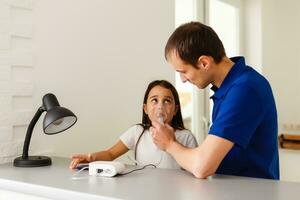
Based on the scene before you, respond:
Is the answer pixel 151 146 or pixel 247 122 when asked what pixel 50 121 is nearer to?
pixel 151 146

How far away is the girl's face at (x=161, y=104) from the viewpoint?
5.23ft

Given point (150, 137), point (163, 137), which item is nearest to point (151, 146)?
point (150, 137)

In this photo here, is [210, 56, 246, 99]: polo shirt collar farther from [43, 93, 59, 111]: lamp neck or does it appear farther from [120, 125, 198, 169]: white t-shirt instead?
[43, 93, 59, 111]: lamp neck

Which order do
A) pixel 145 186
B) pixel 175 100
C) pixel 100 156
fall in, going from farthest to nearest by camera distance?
pixel 175 100 → pixel 100 156 → pixel 145 186

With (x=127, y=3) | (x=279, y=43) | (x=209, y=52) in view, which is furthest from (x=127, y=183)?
(x=279, y=43)

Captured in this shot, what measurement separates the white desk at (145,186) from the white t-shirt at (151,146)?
0.27 m

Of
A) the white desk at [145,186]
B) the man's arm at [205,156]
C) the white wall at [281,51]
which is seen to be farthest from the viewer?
the white wall at [281,51]

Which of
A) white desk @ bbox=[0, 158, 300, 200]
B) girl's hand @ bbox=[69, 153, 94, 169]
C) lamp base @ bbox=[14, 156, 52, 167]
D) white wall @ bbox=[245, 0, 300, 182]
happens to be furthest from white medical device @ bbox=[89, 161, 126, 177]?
white wall @ bbox=[245, 0, 300, 182]

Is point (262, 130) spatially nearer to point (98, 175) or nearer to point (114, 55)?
point (98, 175)

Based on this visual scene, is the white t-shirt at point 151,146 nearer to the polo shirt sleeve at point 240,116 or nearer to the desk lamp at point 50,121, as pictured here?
the desk lamp at point 50,121

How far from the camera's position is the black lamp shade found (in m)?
1.28

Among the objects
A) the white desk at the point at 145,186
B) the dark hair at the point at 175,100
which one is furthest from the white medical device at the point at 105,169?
the dark hair at the point at 175,100

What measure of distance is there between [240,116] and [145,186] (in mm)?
345

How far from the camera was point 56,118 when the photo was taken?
1.27 meters
